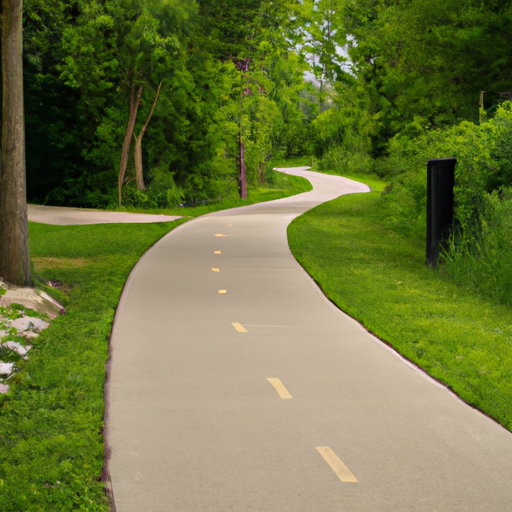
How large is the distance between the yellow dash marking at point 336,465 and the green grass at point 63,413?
1.47 meters

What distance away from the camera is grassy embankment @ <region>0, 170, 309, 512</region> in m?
4.37

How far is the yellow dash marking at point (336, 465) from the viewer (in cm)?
462

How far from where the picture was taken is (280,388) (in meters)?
6.46

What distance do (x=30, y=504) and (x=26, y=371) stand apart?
110 inches

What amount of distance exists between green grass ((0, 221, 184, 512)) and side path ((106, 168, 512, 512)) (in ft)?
0.58

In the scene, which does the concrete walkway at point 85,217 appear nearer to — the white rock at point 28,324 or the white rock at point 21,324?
the white rock at point 28,324

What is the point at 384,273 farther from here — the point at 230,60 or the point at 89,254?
the point at 230,60

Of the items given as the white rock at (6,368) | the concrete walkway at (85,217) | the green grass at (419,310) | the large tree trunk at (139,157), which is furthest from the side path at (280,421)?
the large tree trunk at (139,157)

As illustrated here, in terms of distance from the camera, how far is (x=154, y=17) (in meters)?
28.5

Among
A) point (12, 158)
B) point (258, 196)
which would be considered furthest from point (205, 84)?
point (12, 158)

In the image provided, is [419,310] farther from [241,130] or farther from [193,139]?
[241,130]

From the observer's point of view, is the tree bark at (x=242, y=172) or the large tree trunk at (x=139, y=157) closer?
the large tree trunk at (x=139, y=157)

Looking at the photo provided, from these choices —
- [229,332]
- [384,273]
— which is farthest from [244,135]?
[229,332]

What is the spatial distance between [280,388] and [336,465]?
5.58ft
